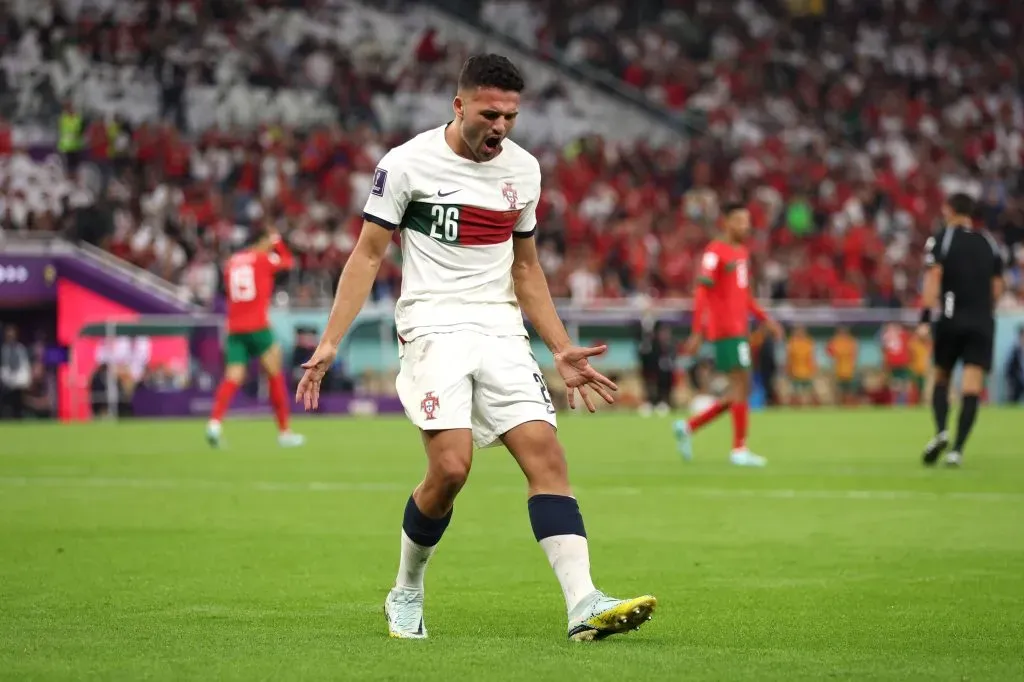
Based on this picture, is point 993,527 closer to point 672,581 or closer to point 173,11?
point 672,581

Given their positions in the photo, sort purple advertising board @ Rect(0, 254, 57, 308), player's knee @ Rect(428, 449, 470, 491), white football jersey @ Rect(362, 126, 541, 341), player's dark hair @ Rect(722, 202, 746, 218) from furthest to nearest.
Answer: purple advertising board @ Rect(0, 254, 57, 308) → player's dark hair @ Rect(722, 202, 746, 218) → white football jersey @ Rect(362, 126, 541, 341) → player's knee @ Rect(428, 449, 470, 491)

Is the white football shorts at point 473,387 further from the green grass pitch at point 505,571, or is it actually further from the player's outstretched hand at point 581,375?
the green grass pitch at point 505,571

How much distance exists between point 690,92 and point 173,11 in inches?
532

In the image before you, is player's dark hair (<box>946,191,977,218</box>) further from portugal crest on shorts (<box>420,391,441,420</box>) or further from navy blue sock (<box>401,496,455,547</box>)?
portugal crest on shorts (<box>420,391,441,420</box>)

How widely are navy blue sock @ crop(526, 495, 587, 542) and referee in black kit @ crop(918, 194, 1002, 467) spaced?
33.0ft

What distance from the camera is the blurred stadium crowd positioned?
3156 centimetres

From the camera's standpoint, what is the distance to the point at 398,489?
13.6 m

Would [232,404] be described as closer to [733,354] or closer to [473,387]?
[733,354]

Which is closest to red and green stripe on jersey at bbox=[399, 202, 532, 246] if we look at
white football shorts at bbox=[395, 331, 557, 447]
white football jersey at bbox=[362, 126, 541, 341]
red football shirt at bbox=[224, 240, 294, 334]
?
white football jersey at bbox=[362, 126, 541, 341]

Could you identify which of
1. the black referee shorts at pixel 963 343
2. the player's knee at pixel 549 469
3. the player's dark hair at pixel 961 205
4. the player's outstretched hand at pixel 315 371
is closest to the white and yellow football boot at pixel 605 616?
the player's knee at pixel 549 469

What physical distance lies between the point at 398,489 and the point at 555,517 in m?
7.54

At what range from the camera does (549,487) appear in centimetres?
625

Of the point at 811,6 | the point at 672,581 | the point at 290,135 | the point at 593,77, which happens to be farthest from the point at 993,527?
the point at 811,6

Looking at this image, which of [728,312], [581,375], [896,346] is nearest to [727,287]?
[728,312]
